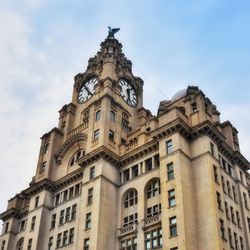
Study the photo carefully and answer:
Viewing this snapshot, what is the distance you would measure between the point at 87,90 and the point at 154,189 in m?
28.4

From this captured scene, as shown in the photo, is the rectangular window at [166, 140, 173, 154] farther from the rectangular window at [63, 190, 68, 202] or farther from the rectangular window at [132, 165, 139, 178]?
the rectangular window at [63, 190, 68, 202]

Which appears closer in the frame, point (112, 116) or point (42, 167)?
point (112, 116)

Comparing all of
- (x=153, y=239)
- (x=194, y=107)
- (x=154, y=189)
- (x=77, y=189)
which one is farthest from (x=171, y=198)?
(x=77, y=189)

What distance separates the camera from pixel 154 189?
5466 centimetres

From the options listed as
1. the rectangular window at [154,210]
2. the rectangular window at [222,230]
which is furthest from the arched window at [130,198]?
the rectangular window at [222,230]

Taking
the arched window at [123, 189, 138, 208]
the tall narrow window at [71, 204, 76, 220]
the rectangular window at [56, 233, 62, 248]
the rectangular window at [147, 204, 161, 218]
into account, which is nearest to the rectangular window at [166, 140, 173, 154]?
the rectangular window at [147, 204, 161, 218]

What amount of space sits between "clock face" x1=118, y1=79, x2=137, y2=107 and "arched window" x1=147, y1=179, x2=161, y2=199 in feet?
70.6

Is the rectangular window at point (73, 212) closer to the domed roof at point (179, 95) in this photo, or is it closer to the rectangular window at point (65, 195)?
the rectangular window at point (65, 195)

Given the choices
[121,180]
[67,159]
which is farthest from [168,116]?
[67,159]

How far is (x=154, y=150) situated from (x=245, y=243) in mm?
16296

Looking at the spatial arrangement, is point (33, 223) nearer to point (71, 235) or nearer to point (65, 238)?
point (65, 238)

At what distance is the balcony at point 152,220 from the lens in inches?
1987

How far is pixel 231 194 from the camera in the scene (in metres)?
53.7

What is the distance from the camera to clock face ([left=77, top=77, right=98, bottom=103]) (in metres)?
75.4
